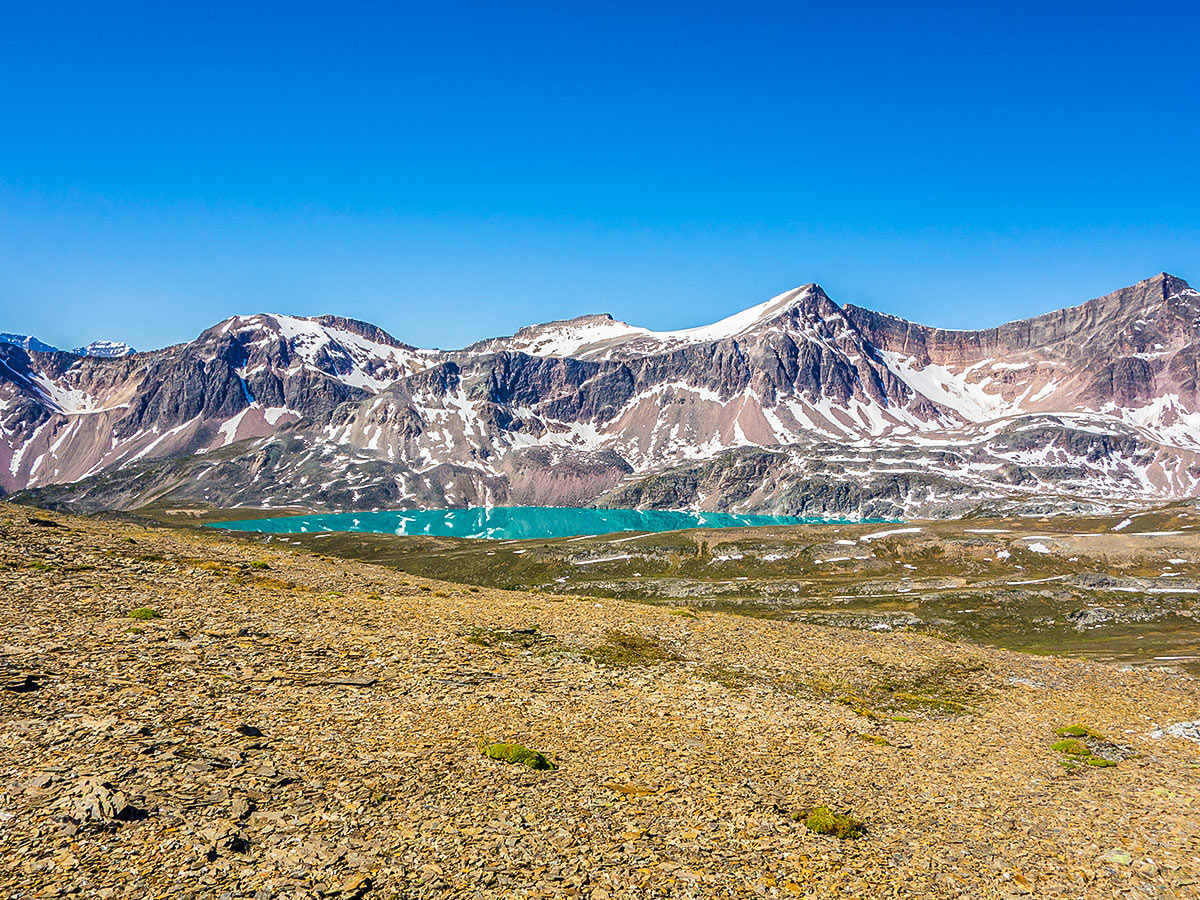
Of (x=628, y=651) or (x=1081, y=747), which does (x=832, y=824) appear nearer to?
(x=1081, y=747)

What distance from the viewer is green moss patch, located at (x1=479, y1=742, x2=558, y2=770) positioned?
15.2m

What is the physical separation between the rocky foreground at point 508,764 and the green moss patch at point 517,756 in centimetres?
22

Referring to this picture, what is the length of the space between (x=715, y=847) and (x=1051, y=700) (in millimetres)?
22467

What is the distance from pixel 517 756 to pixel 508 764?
26 cm

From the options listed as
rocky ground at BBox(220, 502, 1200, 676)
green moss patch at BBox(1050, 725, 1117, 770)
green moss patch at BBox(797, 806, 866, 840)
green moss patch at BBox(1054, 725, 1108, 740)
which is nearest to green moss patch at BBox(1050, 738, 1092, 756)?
green moss patch at BBox(1050, 725, 1117, 770)

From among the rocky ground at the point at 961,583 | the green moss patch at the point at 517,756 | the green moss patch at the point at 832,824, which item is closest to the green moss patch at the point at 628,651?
the green moss patch at the point at 517,756

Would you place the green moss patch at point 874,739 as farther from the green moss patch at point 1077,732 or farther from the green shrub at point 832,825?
the green moss patch at point 1077,732

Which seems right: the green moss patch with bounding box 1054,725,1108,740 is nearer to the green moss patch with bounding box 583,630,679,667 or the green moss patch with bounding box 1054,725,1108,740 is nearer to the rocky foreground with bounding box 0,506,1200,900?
the rocky foreground with bounding box 0,506,1200,900

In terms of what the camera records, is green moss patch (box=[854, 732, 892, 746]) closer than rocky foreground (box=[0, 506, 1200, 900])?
No

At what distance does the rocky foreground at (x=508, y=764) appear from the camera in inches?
424

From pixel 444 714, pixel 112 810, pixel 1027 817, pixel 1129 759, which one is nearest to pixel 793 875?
pixel 1027 817

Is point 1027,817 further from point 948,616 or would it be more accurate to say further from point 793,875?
point 948,616

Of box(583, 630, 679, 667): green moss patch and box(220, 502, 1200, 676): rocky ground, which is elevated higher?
box(583, 630, 679, 667): green moss patch

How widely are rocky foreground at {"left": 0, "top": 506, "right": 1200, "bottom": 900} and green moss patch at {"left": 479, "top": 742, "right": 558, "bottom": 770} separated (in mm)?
219
